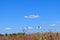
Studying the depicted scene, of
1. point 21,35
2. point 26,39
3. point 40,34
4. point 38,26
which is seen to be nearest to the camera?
point 38,26

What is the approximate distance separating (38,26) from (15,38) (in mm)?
2480

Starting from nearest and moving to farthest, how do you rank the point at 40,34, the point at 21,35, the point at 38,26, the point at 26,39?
the point at 38,26 → the point at 40,34 → the point at 26,39 → the point at 21,35

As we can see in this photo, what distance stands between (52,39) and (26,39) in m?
1.27

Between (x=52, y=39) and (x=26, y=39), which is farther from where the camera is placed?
(x=26, y=39)

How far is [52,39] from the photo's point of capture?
8.99 m

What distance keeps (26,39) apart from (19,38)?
428 mm

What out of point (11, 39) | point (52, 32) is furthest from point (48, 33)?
point (11, 39)

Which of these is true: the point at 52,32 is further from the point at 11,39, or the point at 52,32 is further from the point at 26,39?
the point at 11,39

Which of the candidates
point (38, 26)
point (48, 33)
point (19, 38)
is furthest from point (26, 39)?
point (38, 26)

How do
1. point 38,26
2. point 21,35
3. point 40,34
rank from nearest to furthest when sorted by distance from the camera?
point 38,26 < point 40,34 < point 21,35

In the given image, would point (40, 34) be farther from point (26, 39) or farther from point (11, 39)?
point (11, 39)

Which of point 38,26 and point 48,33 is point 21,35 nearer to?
point 48,33

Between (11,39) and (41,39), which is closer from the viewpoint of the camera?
(41,39)

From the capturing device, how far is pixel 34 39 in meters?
8.98
